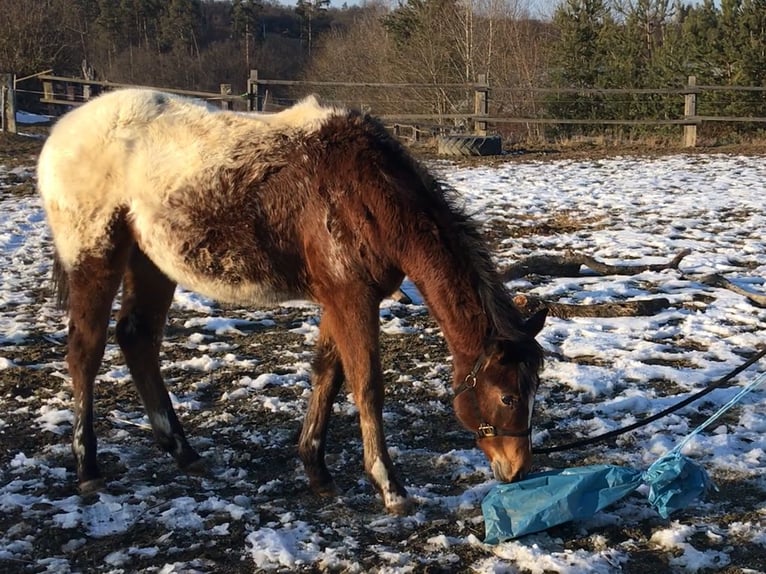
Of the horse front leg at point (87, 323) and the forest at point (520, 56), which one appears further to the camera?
the forest at point (520, 56)

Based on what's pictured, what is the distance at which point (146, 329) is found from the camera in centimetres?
379

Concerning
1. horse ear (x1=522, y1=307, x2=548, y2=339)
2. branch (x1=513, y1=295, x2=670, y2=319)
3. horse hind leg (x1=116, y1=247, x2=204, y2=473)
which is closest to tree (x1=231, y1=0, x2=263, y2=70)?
branch (x1=513, y1=295, x2=670, y2=319)

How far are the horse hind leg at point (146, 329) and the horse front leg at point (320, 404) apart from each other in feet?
2.37

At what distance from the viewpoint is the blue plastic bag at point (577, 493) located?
2797mm

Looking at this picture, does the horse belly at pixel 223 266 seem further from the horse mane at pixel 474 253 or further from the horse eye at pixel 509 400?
the horse eye at pixel 509 400

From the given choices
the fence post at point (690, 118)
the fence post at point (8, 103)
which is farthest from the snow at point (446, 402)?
the fence post at point (690, 118)

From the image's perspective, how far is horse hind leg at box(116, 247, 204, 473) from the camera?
370 cm

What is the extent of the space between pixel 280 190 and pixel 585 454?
6.58ft

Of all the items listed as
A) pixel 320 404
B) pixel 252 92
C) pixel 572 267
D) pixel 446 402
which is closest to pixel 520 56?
pixel 252 92

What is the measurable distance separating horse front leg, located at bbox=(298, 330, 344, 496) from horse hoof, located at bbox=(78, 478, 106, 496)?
3.05 feet

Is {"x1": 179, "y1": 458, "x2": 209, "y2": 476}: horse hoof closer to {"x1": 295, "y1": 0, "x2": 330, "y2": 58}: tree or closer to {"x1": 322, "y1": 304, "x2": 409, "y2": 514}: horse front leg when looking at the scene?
{"x1": 322, "y1": 304, "x2": 409, "y2": 514}: horse front leg

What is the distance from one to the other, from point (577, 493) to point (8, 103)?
1724cm

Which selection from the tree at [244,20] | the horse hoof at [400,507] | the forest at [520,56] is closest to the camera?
the horse hoof at [400,507]

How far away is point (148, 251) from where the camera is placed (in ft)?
11.3
